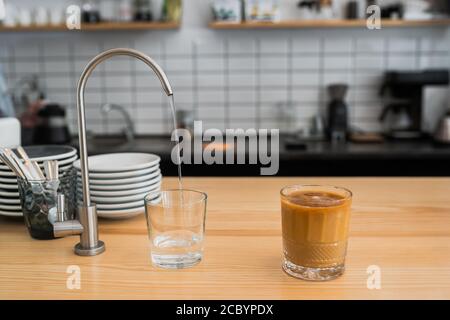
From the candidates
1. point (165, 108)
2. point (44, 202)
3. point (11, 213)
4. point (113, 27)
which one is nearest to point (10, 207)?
point (11, 213)

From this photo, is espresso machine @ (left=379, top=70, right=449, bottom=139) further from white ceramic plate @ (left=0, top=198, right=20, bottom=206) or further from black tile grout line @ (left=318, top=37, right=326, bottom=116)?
white ceramic plate @ (left=0, top=198, right=20, bottom=206)

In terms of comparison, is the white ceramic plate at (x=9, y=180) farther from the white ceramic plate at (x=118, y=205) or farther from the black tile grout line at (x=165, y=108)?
the black tile grout line at (x=165, y=108)

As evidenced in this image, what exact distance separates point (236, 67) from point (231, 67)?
3cm

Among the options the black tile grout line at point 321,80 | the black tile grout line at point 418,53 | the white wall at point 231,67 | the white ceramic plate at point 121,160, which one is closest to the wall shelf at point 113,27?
the white wall at point 231,67

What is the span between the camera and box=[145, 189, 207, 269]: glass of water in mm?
946

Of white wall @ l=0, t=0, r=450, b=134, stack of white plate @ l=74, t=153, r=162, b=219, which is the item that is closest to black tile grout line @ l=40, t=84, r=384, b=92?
white wall @ l=0, t=0, r=450, b=134

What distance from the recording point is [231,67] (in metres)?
3.11

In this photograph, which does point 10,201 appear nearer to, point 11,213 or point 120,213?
point 11,213

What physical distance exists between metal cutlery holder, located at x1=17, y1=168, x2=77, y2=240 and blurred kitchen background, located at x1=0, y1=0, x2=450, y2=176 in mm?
1777

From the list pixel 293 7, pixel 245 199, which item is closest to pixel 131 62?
pixel 293 7

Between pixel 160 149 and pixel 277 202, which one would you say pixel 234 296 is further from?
pixel 160 149

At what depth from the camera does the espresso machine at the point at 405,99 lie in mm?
2818

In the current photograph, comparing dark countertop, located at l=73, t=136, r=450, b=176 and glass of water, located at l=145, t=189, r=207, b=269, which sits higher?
glass of water, located at l=145, t=189, r=207, b=269

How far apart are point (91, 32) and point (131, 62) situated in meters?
0.29
